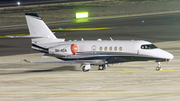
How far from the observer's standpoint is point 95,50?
1410 inches

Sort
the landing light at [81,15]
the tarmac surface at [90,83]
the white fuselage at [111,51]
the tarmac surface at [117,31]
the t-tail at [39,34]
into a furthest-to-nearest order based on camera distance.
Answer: the landing light at [81,15]
the tarmac surface at [117,31]
the t-tail at [39,34]
the white fuselage at [111,51]
the tarmac surface at [90,83]

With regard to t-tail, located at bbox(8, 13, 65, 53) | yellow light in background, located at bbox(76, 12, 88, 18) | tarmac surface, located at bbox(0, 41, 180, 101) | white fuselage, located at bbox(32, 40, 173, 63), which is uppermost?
yellow light in background, located at bbox(76, 12, 88, 18)

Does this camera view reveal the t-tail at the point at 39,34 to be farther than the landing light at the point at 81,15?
No

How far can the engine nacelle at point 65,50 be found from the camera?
120 feet

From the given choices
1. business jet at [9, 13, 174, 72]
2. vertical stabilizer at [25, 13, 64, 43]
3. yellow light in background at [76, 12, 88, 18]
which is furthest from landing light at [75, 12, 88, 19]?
business jet at [9, 13, 174, 72]

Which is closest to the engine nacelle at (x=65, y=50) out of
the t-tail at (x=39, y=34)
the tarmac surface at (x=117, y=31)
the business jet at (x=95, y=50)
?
the business jet at (x=95, y=50)

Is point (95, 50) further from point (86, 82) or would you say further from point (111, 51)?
point (86, 82)

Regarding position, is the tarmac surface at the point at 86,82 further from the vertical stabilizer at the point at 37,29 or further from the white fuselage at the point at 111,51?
the vertical stabilizer at the point at 37,29

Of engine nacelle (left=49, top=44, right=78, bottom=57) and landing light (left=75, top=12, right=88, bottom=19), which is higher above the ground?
landing light (left=75, top=12, right=88, bottom=19)

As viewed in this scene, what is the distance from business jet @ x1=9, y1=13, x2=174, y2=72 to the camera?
33.8 meters

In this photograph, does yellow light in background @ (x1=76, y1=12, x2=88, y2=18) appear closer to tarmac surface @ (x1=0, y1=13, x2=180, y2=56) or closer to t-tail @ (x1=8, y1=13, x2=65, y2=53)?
tarmac surface @ (x1=0, y1=13, x2=180, y2=56)

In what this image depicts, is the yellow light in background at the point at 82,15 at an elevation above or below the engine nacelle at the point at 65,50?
above

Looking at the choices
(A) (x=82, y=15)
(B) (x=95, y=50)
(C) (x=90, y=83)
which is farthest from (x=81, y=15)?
(C) (x=90, y=83)

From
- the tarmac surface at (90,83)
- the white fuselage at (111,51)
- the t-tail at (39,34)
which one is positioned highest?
the t-tail at (39,34)
